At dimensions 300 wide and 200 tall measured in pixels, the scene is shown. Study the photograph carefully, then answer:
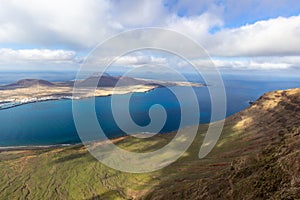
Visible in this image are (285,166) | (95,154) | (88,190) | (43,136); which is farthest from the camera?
(43,136)

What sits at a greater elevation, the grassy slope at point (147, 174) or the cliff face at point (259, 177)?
the cliff face at point (259, 177)

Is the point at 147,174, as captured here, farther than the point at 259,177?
Yes

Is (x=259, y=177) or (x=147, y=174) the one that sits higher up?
(x=259, y=177)

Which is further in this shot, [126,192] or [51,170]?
[51,170]

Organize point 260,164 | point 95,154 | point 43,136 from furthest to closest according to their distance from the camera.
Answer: point 43,136 → point 95,154 → point 260,164

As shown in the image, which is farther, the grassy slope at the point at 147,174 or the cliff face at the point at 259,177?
the grassy slope at the point at 147,174

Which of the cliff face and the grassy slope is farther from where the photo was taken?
the grassy slope

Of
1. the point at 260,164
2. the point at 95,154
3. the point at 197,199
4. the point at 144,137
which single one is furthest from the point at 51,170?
the point at 260,164

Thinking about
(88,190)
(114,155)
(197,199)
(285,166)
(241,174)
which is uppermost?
(285,166)

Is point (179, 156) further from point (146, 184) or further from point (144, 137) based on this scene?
point (144, 137)

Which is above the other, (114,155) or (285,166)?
(285,166)

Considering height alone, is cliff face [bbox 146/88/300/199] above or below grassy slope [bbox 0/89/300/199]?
above
